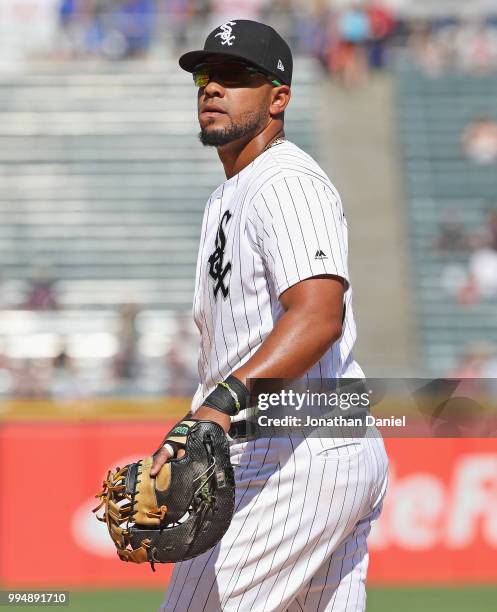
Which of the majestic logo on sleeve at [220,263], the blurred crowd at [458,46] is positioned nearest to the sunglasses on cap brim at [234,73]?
the majestic logo on sleeve at [220,263]

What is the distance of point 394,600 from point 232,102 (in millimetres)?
5120

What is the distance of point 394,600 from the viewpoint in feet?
25.3

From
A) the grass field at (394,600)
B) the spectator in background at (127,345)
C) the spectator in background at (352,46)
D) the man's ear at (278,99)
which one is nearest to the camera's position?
the man's ear at (278,99)

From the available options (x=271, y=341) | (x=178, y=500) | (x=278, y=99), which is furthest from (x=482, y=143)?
(x=178, y=500)

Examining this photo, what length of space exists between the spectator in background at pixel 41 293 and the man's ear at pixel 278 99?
10735mm

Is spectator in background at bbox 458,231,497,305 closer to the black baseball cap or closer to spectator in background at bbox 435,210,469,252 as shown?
spectator in background at bbox 435,210,469,252

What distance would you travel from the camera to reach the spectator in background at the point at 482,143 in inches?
664

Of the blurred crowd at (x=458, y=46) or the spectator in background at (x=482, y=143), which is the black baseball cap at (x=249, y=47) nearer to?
the spectator in background at (x=482, y=143)

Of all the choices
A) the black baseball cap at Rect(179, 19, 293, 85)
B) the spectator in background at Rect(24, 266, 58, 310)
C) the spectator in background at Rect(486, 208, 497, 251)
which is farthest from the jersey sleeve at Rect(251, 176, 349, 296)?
the spectator in background at Rect(486, 208, 497, 251)

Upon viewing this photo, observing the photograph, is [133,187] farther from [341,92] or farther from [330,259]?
[330,259]

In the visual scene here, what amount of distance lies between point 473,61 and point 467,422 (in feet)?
48.6

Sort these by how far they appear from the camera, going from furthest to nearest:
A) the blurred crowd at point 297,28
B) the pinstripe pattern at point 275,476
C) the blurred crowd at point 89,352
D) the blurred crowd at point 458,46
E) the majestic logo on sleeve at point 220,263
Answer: the blurred crowd at point 458,46 → the blurred crowd at point 297,28 → the blurred crowd at point 89,352 → the majestic logo on sleeve at point 220,263 → the pinstripe pattern at point 275,476

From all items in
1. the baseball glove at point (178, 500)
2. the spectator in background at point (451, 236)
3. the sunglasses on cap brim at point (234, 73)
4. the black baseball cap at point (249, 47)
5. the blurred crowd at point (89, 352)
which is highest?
the black baseball cap at point (249, 47)

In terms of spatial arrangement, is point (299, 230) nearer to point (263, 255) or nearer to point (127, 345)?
point (263, 255)
